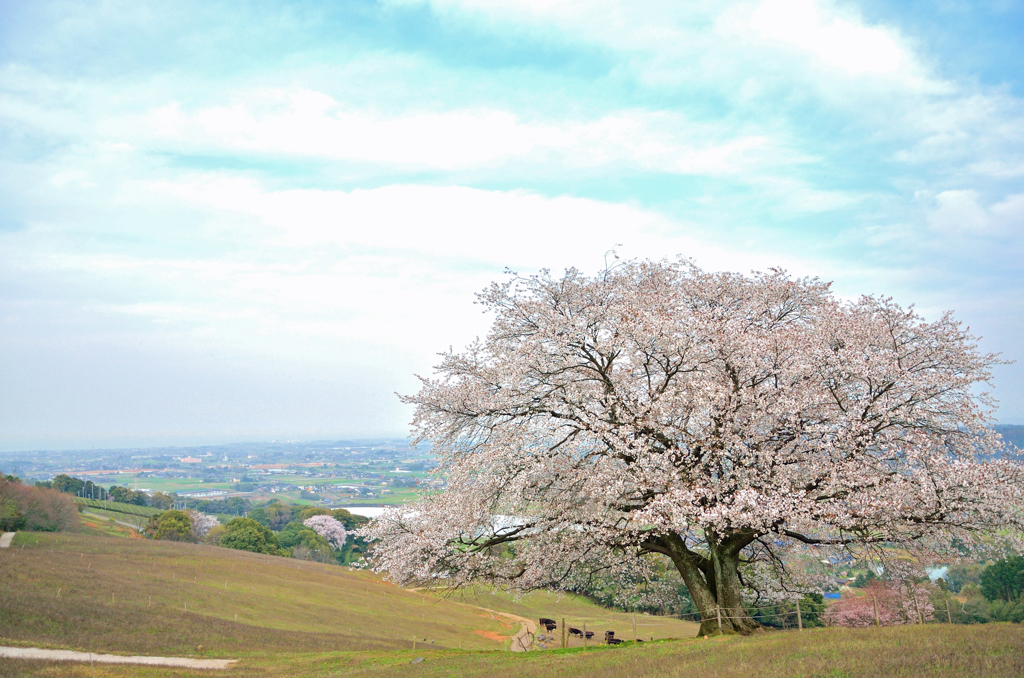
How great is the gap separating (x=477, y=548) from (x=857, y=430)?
11.9 metres

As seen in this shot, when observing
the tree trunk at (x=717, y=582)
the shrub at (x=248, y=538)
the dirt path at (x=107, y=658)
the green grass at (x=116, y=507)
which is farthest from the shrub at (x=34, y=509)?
the tree trunk at (x=717, y=582)

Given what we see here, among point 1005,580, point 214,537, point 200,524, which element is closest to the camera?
point 1005,580

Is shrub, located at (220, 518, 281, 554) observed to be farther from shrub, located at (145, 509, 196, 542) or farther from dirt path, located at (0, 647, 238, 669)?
dirt path, located at (0, 647, 238, 669)

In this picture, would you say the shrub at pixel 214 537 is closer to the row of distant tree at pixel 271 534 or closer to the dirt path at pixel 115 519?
the row of distant tree at pixel 271 534

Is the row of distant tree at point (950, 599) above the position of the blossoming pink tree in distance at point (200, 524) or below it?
above

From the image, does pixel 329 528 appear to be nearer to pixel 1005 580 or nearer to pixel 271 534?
pixel 271 534

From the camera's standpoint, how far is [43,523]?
81.4 m

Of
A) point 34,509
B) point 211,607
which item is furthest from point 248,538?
point 211,607

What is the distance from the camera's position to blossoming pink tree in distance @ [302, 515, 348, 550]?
4651 inches

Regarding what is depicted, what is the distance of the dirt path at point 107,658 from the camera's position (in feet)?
94.8

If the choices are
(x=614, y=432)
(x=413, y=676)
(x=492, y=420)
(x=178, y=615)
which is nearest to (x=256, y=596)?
(x=178, y=615)

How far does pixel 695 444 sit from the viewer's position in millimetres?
17391

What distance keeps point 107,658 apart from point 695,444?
1293 inches

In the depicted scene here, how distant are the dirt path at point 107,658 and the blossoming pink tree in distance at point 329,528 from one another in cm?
8783
